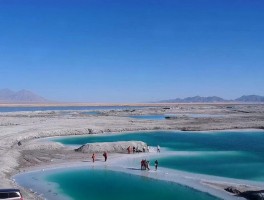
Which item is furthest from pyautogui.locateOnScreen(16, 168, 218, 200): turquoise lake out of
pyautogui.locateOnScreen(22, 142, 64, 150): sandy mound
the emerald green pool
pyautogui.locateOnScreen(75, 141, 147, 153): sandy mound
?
pyautogui.locateOnScreen(22, 142, 64, 150): sandy mound

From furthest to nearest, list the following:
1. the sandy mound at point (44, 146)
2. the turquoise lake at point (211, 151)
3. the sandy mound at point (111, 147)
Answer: the sandy mound at point (44, 146) → the sandy mound at point (111, 147) → the turquoise lake at point (211, 151)

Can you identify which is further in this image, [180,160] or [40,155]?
[40,155]

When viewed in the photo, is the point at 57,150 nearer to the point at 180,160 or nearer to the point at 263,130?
the point at 180,160

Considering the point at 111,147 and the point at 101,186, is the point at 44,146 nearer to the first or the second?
the point at 111,147

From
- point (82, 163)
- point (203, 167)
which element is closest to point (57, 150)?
point (82, 163)

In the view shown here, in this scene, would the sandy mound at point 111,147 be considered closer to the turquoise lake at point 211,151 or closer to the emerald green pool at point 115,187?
the turquoise lake at point 211,151

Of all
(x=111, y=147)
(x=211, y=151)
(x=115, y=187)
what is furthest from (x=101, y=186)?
(x=211, y=151)

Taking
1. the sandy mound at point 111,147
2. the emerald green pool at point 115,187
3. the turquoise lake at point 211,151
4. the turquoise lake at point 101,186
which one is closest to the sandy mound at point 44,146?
the sandy mound at point 111,147

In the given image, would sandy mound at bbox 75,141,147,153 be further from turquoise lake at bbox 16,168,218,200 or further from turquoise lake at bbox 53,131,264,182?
turquoise lake at bbox 16,168,218,200
